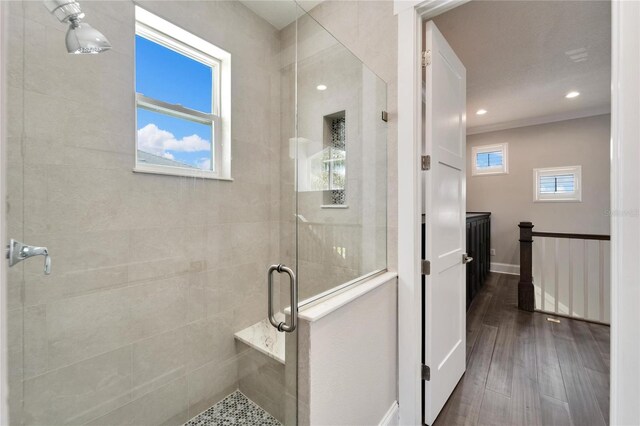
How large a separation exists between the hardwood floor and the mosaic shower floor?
108 centimetres

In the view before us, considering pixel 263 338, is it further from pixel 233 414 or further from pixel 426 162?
pixel 426 162

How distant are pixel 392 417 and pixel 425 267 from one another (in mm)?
847

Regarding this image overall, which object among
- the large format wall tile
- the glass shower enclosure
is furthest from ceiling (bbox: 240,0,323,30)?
the large format wall tile

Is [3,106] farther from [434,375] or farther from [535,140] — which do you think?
[535,140]

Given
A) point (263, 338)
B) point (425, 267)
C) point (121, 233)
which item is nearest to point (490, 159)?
point (425, 267)

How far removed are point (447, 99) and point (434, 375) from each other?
1.68 m

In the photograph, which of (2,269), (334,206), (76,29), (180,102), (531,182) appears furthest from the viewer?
(531,182)

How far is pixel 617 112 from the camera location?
1.06 meters

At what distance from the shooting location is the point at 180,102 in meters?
1.78

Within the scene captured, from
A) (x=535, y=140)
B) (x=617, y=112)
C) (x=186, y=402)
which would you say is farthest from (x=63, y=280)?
(x=535, y=140)

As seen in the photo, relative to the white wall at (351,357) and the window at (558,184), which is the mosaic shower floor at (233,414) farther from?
the window at (558,184)

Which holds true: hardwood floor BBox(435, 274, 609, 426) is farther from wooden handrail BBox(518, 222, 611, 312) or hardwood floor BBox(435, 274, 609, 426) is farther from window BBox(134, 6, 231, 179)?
window BBox(134, 6, 231, 179)

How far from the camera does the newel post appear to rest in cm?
321

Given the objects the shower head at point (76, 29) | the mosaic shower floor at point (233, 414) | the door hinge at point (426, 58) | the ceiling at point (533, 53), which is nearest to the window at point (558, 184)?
the ceiling at point (533, 53)
